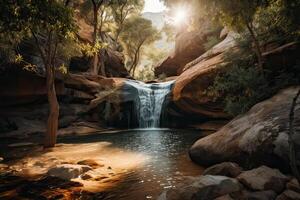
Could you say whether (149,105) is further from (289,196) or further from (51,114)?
(289,196)

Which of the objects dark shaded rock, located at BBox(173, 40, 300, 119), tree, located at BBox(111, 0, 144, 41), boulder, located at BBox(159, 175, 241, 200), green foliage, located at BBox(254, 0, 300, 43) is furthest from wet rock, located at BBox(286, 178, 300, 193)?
tree, located at BBox(111, 0, 144, 41)

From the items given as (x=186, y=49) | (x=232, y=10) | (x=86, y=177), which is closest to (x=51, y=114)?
(x=86, y=177)

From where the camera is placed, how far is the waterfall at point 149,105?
2619 centimetres

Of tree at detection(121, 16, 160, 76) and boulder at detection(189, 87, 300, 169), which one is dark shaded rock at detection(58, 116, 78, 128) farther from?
tree at detection(121, 16, 160, 76)

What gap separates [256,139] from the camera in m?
7.69

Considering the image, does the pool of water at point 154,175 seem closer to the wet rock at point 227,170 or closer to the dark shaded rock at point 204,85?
the wet rock at point 227,170

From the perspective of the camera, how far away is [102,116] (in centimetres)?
2717

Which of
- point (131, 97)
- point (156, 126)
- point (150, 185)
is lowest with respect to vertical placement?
point (150, 185)

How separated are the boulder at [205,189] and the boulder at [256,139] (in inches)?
68.9

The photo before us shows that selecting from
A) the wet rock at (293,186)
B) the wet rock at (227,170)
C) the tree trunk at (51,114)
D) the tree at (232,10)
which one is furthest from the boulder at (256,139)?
the tree trunk at (51,114)

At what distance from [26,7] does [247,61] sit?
37.9 feet

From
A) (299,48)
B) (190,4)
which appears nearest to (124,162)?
(190,4)

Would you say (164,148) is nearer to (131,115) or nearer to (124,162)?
(124,162)

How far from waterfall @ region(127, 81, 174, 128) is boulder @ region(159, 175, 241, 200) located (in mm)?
20045
